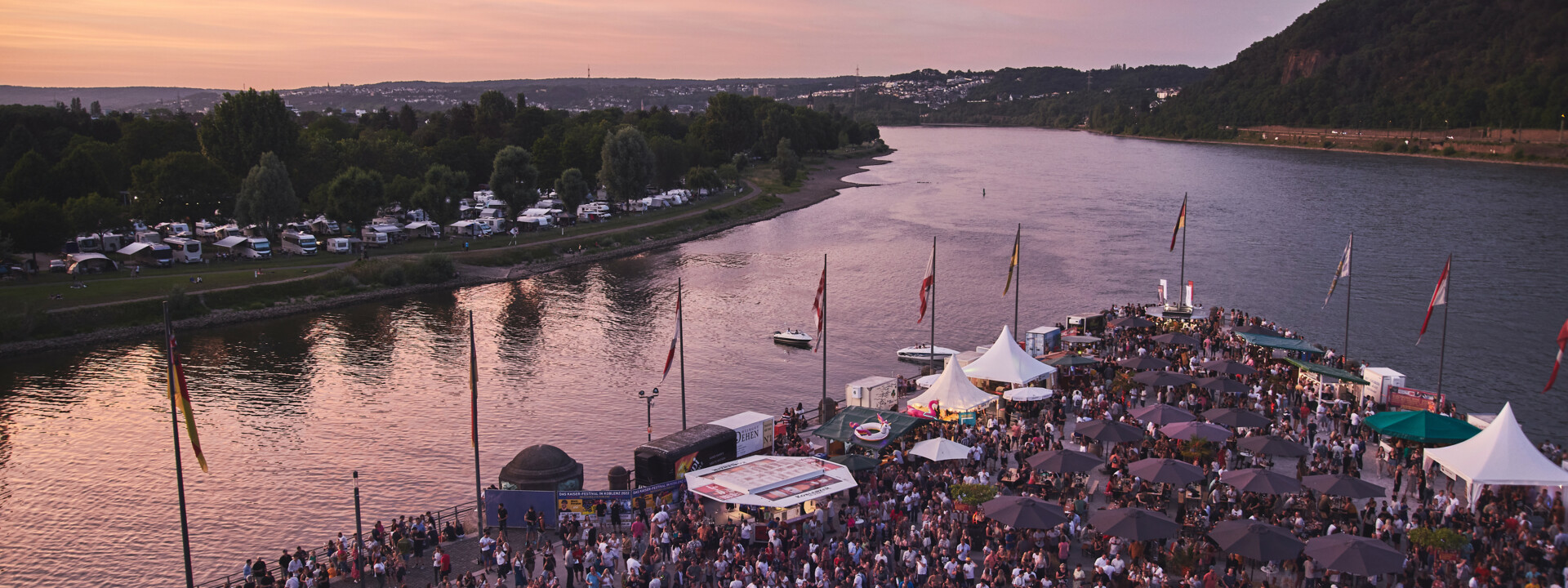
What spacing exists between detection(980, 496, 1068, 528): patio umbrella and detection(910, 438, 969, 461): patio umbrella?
4065mm

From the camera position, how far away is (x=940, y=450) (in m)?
22.4

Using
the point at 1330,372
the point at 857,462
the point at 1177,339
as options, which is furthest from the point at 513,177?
the point at 1330,372

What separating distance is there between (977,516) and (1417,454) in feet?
36.6

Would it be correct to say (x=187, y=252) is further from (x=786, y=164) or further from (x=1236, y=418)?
(x=786, y=164)

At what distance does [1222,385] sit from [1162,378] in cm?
153

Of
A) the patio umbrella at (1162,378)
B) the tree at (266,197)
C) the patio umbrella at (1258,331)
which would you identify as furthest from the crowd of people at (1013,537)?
the tree at (266,197)

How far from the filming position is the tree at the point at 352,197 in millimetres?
64250

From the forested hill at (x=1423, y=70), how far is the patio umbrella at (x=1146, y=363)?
4944 inches

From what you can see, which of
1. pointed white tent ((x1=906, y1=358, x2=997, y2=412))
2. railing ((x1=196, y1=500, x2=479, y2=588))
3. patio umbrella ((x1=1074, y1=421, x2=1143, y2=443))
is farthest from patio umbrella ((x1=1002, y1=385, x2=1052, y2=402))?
railing ((x1=196, y1=500, x2=479, y2=588))

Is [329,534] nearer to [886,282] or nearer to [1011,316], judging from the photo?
[1011,316]

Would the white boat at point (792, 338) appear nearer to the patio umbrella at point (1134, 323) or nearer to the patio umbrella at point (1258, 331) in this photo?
the patio umbrella at point (1134, 323)

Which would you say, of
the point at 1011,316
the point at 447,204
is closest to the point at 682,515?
the point at 1011,316

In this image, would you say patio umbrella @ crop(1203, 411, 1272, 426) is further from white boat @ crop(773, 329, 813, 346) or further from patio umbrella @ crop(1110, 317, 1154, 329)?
white boat @ crop(773, 329, 813, 346)

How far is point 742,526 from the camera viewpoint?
62.6 ft
